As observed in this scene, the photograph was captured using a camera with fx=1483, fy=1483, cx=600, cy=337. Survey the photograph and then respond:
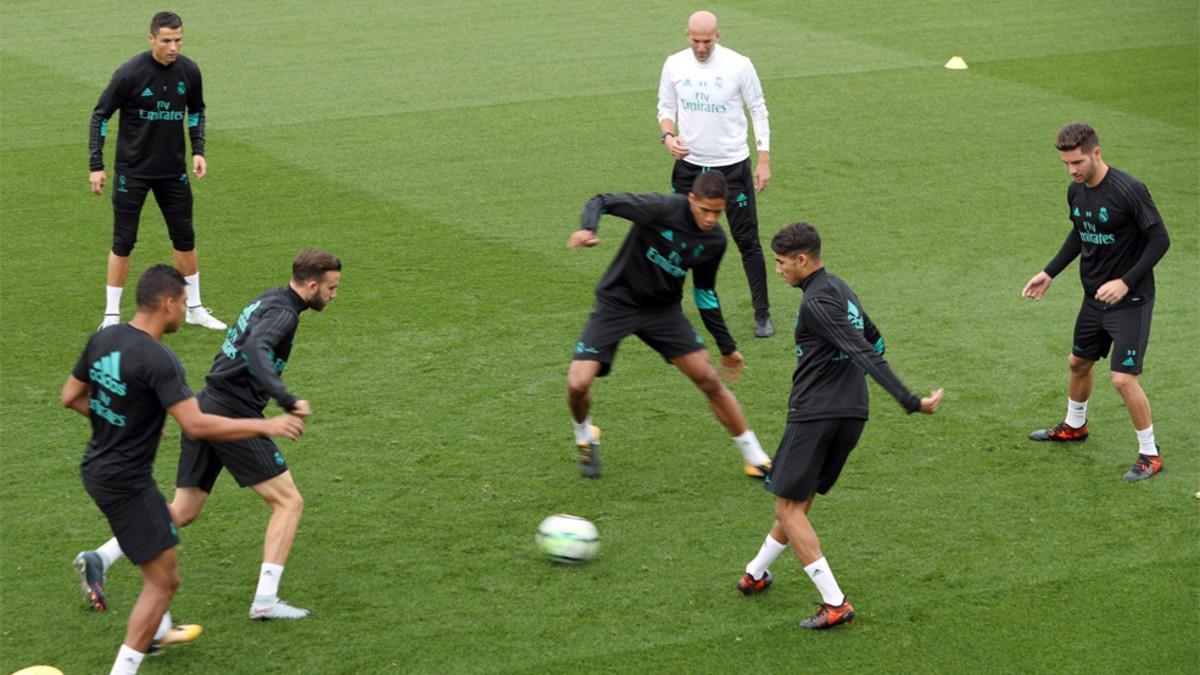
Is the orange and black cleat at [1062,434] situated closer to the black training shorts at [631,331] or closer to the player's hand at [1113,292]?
the player's hand at [1113,292]

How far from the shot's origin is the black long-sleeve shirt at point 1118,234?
30.6ft

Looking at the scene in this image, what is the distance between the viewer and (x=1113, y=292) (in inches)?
364

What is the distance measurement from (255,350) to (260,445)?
1.92 feet

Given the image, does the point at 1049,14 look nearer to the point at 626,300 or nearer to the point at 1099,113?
the point at 1099,113

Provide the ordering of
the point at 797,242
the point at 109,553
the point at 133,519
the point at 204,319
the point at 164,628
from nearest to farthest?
1. the point at 133,519
2. the point at 164,628
3. the point at 797,242
4. the point at 109,553
5. the point at 204,319

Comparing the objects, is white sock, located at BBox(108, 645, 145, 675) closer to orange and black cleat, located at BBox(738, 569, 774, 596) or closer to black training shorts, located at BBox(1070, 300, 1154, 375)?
orange and black cleat, located at BBox(738, 569, 774, 596)

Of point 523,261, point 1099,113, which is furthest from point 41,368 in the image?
point 1099,113

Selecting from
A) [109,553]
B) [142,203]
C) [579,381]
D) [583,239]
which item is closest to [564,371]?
[579,381]

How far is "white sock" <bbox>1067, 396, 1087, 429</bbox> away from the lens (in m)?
10.0

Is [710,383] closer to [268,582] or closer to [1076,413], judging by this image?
[1076,413]

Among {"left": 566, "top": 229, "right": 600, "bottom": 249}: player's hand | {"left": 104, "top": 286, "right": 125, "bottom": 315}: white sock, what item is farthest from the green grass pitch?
{"left": 566, "top": 229, "right": 600, "bottom": 249}: player's hand

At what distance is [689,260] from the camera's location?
9203mm

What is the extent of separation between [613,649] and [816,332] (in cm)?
192

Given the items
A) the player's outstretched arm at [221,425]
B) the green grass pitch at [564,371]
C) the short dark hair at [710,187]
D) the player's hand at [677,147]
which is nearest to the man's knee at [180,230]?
the green grass pitch at [564,371]
